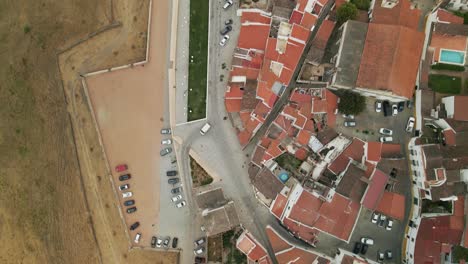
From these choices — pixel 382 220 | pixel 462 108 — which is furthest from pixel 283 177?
pixel 462 108

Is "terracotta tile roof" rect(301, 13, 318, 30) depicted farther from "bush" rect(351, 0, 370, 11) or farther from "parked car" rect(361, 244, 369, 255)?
"parked car" rect(361, 244, 369, 255)

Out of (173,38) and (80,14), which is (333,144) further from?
(80,14)

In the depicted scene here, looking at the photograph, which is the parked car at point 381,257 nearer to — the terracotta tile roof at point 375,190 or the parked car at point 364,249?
the parked car at point 364,249

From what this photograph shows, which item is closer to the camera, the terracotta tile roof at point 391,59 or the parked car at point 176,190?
the terracotta tile roof at point 391,59

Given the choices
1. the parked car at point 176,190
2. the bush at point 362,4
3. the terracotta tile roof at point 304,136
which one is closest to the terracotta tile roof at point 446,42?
the bush at point 362,4

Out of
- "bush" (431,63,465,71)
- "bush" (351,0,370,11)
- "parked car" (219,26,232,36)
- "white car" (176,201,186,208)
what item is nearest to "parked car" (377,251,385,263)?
"bush" (431,63,465,71)

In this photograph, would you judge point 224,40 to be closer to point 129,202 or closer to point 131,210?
point 129,202
